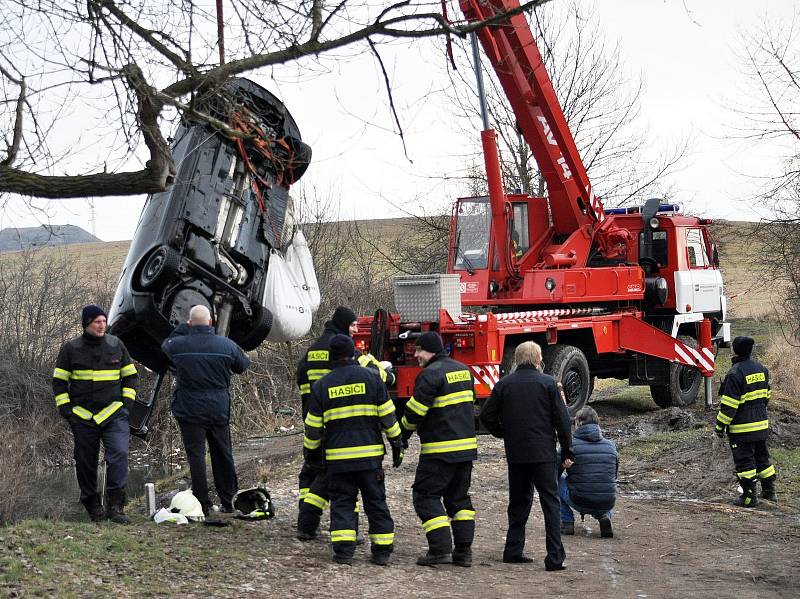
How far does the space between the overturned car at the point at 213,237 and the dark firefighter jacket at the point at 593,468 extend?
318cm

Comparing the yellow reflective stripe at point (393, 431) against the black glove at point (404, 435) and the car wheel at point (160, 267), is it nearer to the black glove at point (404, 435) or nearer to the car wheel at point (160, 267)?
the black glove at point (404, 435)

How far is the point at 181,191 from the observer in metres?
9.56

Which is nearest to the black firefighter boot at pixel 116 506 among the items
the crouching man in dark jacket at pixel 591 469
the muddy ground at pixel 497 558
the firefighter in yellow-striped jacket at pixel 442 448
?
the muddy ground at pixel 497 558

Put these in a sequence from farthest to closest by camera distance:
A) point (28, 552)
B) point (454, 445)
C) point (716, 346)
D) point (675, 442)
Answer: point (716, 346) < point (675, 442) < point (454, 445) < point (28, 552)

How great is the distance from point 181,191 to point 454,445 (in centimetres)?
358

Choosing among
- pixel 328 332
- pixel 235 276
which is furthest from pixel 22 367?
pixel 328 332

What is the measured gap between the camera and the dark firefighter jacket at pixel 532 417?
7812mm

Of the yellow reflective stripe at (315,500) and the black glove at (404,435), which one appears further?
the yellow reflective stripe at (315,500)

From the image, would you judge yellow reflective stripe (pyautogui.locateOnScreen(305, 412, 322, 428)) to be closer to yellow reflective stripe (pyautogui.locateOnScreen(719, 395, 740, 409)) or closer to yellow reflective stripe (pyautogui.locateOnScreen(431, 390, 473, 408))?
yellow reflective stripe (pyautogui.locateOnScreen(431, 390, 473, 408))

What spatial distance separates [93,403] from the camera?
8711mm

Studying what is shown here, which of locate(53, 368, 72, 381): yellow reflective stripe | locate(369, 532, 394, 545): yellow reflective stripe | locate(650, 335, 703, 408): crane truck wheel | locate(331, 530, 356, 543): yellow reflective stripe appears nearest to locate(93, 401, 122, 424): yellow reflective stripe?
locate(53, 368, 72, 381): yellow reflective stripe

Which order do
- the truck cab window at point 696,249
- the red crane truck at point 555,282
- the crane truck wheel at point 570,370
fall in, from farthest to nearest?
the truck cab window at point 696,249, the crane truck wheel at point 570,370, the red crane truck at point 555,282

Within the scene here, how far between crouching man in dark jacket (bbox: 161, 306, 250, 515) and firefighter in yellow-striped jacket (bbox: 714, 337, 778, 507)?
487 centimetres

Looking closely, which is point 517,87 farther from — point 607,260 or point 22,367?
point 22,367
